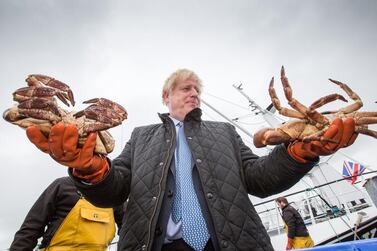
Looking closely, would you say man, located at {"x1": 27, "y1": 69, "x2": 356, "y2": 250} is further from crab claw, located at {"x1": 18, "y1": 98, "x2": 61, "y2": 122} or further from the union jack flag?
the union jack flag

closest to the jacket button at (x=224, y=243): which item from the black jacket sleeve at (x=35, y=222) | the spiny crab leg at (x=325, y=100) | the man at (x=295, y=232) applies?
the spiny crab leg at (x=325, y=100)

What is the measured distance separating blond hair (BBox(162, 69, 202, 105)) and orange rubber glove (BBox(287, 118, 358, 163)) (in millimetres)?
1624

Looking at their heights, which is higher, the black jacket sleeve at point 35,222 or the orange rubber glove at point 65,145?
the orange rubber glove at point 65,145

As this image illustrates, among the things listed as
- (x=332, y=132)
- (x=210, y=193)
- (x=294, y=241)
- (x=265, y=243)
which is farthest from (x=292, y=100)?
(x=294, y=241)

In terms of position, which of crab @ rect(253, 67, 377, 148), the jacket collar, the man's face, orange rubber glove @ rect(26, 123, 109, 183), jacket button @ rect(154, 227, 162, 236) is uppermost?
the man's face

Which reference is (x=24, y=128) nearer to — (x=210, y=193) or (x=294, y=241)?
(x=210, y=193)

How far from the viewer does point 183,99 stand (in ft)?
8.68

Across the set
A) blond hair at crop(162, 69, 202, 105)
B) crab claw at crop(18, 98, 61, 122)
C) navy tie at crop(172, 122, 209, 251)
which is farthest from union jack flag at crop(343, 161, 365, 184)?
crab claw at crop(18, 98, 61, 122)

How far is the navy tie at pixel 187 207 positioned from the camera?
1.48 metres

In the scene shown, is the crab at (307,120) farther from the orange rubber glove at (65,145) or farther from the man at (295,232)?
the man at (295,232)

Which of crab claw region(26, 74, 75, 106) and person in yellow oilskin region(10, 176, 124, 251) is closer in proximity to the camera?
crab claw region(26, 74, 75, 106)

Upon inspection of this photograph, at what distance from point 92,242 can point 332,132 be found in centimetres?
263

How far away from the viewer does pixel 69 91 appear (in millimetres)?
1566

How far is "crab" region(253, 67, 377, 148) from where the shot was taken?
5.01ft
